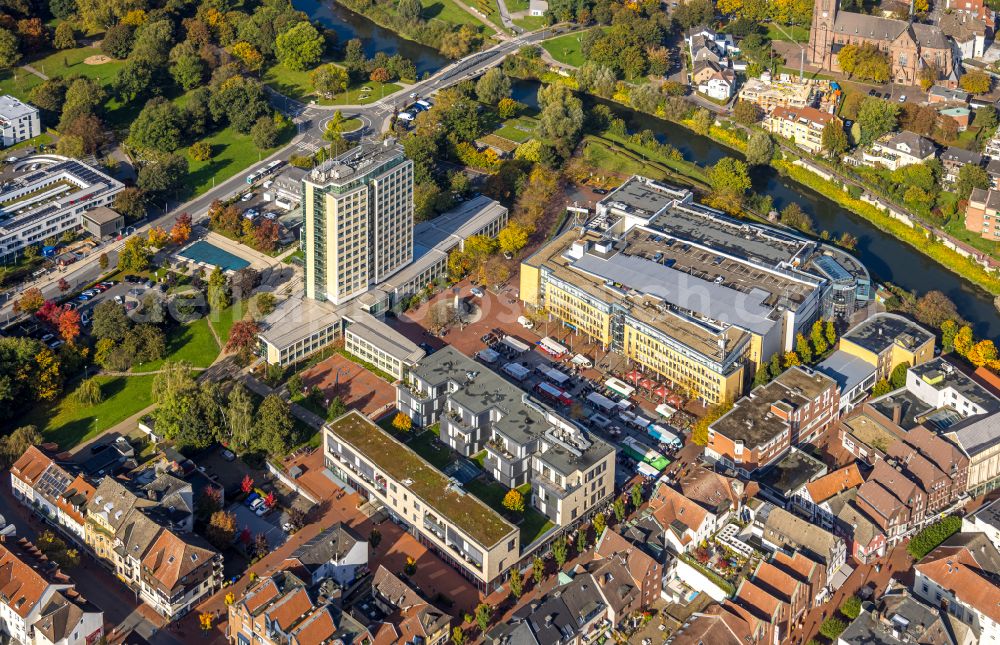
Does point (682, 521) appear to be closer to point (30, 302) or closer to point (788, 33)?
point (30, 302)

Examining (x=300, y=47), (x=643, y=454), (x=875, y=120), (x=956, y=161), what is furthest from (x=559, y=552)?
(x=300, y=47)

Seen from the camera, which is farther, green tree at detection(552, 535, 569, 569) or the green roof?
green tree at detection(552, 535, 569, 569)

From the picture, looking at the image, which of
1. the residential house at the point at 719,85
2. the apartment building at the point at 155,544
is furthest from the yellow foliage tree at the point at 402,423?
the residential house at the point at 719,85

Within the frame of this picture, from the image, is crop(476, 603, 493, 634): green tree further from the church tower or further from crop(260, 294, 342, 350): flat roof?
the church tower

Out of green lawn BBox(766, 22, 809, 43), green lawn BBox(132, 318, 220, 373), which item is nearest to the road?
green lawn BBox(132, 318, 220, 373)

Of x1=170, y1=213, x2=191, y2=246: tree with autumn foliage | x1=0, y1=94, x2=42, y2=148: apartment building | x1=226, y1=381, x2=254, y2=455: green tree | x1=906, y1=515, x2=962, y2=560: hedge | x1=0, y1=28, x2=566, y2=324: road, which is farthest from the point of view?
x1=0, y1=94, x2=42, y2=148: apartment building

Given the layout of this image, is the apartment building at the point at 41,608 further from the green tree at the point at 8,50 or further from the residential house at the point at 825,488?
the green tree at the point at 8,50

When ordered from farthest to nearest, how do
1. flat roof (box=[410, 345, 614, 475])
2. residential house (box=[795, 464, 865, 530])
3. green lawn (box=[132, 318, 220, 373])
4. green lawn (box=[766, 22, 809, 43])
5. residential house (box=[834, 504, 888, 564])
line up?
green lawn (box=[766, 22, 809, 43]), green lawn (box=[132, 318, 220, 373]), residential house (box=[795, 464, 865, 530]), flat roof (box=[410, 345, 614, 475]), residential house (box=[834, 504, 888, 564])

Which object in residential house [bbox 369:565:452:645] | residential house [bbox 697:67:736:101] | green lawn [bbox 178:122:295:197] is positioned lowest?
residential house [bbox 369:565:452:645]
